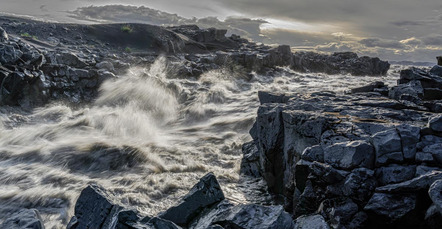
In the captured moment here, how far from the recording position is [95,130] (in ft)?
54.4

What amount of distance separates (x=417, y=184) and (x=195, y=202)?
14.8ft

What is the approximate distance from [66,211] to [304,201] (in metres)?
7.07

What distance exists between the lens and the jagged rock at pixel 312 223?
207 inches

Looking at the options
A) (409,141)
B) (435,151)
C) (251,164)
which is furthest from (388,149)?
(251,164)

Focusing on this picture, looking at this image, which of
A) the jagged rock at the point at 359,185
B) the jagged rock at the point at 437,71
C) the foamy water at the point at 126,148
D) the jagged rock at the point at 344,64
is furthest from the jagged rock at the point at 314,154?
A: the jagged rock at the point at 344,64

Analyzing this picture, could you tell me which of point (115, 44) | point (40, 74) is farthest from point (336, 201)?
point (115, 44)

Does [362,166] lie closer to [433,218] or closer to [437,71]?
[433,218]

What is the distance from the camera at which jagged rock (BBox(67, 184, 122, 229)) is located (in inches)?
235

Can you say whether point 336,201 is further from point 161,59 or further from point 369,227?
point 161,59

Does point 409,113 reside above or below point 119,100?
above

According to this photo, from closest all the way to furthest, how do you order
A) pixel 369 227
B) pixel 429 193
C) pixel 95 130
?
pixel 429 193, pixel 369 227, pixel 95 130

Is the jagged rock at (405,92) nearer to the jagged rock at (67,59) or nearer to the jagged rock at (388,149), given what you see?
the jagged rock at (388,149)

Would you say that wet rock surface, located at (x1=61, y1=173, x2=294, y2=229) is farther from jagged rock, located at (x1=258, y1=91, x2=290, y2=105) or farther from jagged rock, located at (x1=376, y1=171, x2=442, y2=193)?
jagged rock, located at (x1=258, y1=91, x2=290, y2=105)

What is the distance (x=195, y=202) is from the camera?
674 cm
